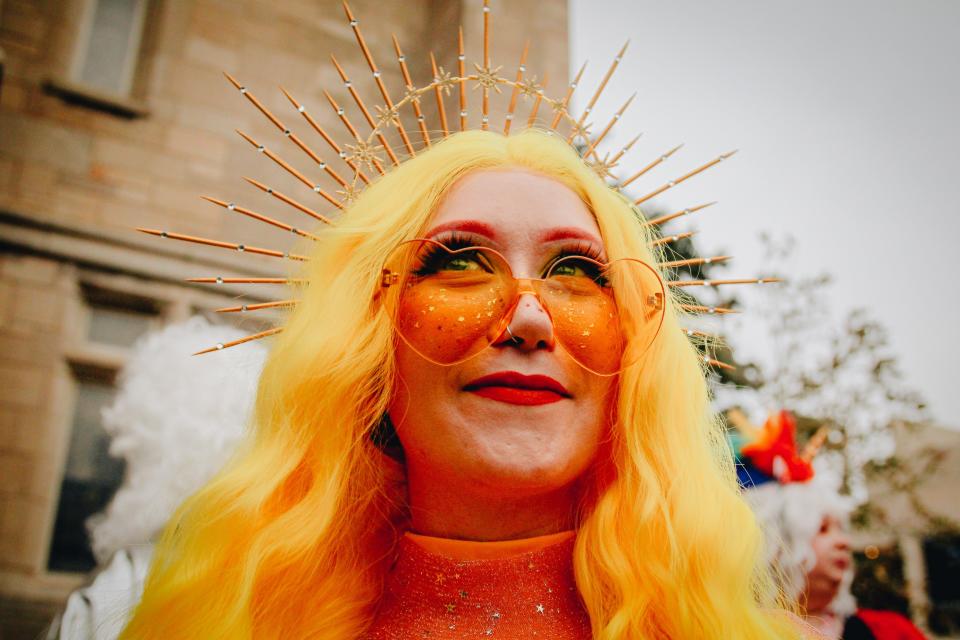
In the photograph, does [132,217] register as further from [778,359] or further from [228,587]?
[778,359]

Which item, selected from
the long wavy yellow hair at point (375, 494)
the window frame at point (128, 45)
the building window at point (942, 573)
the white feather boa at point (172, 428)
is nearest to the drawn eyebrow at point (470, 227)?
Result: the long wavy yellow hair at point (375, 494)

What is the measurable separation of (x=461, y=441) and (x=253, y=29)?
4.90 meters

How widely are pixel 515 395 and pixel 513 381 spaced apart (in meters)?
0.03

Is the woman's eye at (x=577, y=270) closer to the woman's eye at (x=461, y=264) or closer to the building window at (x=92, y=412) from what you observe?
the woman's eye at (x=461, y=264)

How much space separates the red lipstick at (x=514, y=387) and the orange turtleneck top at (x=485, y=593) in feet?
0.93

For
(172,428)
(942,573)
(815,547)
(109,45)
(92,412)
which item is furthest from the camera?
(942,573)

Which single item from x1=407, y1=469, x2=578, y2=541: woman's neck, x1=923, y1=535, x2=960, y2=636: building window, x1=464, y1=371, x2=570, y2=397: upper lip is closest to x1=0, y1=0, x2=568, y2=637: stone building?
x1=407, y1=469, x2=578, y2=541: woman's neck

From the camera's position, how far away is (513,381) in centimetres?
129

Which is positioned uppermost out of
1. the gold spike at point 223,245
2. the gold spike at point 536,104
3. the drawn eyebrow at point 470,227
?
the gold spike at point 536,104

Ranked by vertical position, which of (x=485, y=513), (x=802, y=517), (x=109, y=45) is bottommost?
(x=802, y=517)

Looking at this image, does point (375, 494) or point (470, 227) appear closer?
point (470, 227)

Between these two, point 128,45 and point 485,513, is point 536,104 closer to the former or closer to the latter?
point 485,513

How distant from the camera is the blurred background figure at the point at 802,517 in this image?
293cm

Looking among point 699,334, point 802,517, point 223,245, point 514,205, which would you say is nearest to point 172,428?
point 223,245
